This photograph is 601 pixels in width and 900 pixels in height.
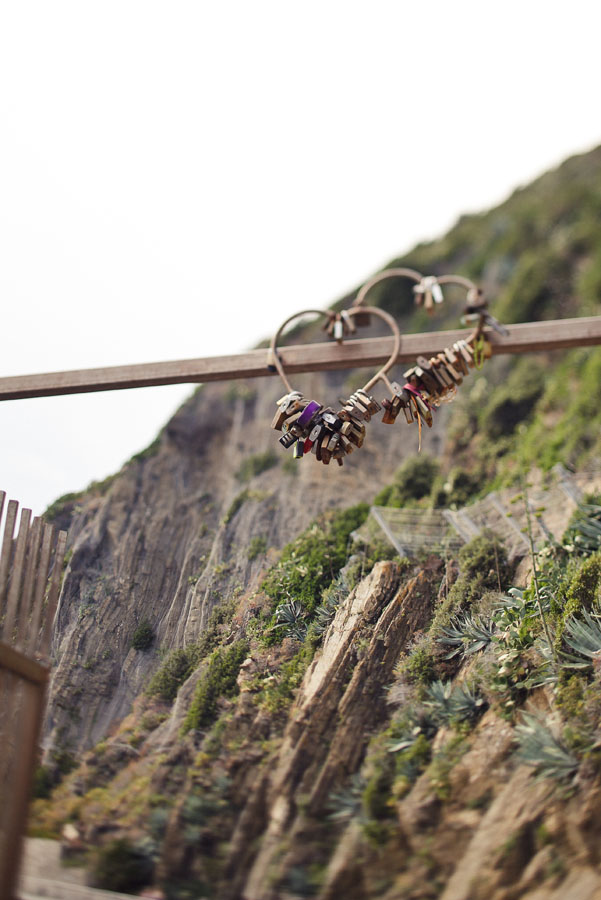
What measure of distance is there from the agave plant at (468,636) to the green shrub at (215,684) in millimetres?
793

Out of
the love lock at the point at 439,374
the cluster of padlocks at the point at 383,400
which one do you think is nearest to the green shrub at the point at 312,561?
the cluster of padlocks at the point at 383,400

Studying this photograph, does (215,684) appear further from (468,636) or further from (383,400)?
(383,400)

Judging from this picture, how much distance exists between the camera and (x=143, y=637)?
9.54 ft

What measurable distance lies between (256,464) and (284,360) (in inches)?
50.7

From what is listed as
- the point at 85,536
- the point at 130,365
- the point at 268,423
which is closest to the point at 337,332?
the point at 130,365

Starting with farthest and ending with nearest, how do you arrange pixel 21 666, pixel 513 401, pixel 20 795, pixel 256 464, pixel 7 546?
pixel 513 401 → pixel 256 464 → pixel 7 546 → pixel 21 666 → pixel 20 795

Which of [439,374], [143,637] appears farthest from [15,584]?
[439,374]

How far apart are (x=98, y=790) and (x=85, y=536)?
128 cm

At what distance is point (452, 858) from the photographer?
2031 millimetres

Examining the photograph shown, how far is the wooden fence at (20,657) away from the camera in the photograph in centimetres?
199

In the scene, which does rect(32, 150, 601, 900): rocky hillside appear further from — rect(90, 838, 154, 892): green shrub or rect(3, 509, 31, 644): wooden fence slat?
rect(3, 509, 31, 644): wooden fence slat

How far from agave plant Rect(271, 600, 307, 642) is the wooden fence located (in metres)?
0.88

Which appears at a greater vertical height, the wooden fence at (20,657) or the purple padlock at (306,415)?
the purple padlock at (306,415)

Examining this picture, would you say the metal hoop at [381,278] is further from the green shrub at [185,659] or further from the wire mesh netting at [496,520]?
the green shrub at [185,659]
